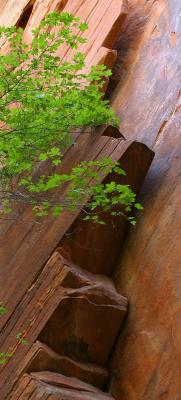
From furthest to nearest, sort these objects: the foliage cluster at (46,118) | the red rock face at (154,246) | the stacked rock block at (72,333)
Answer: the foliage cluster at (46,118)
the red rock face at (154,246)
the stacked rock block at (72,333)

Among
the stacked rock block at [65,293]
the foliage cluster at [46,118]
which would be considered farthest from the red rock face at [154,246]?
the foliage cluster at [46,118]

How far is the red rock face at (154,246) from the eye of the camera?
722 centimetres

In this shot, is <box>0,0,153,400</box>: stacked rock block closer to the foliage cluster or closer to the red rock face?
the red rock face

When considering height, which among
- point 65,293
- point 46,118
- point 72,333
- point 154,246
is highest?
point 46,118

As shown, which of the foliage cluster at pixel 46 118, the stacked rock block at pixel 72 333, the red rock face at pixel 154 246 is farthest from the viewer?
the foliage cluster at pixel 46 118

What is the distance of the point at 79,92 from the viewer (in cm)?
824

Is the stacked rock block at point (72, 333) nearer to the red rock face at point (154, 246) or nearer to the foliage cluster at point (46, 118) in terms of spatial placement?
the red rock face at point (154, 246)

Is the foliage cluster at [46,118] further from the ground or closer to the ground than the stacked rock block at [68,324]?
further from the ground

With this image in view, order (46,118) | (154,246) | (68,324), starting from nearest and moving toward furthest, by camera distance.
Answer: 1. (68,324)
2. (46,118)
3. (154,246)

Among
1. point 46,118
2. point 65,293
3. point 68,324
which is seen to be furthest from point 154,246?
point 46,118

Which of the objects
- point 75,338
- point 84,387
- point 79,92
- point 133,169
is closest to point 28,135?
point 79,92

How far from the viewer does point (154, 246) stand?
8.08 metres

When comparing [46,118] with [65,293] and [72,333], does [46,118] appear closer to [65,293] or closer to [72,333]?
[65,293]

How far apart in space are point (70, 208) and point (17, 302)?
134 centimetres
